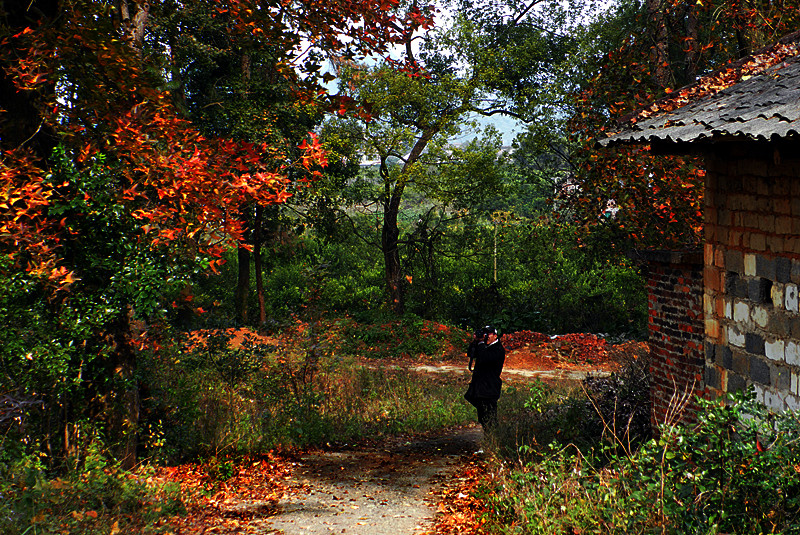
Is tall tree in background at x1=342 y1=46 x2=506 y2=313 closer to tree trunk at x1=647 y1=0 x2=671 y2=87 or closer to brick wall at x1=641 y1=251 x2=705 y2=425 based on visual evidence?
tree trunk at x1=647 y1=0 x2=671 y2=87

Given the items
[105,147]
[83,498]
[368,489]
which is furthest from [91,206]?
[368,489]

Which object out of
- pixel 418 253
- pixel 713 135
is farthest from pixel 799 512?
pixel 418 253

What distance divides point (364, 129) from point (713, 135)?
1513cm

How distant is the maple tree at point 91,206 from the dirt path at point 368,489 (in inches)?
75.9

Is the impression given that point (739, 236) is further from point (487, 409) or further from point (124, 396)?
point (124, 396)

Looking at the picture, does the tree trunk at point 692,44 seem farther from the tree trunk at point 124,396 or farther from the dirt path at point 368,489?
the tree trunk at point 124,396

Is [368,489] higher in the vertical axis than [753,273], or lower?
lower

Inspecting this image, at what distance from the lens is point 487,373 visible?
8.84 meters

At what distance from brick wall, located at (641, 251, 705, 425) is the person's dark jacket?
203cm

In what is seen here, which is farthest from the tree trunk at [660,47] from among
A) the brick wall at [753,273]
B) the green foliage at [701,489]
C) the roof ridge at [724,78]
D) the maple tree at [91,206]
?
the green foliage at [701,489]

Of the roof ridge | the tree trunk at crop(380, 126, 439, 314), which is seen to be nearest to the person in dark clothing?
the roof ridge

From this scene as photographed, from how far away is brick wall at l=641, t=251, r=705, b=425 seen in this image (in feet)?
22.4

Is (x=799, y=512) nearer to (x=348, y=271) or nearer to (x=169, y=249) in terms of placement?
(x=169, y=249)

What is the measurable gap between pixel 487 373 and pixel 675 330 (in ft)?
8.49
